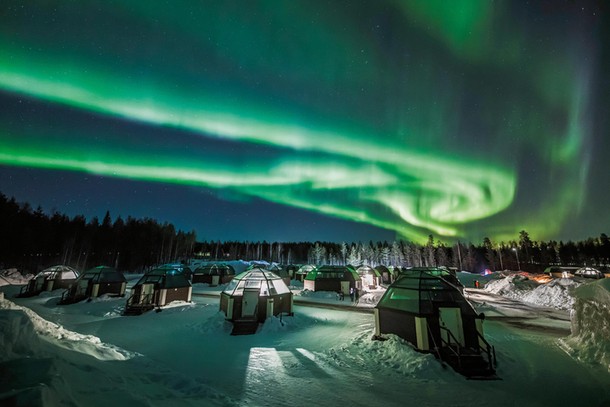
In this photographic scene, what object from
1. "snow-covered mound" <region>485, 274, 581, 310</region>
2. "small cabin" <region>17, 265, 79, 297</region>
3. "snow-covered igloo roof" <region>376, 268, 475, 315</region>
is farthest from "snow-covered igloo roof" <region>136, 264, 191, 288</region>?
"snow-covered mound" <region>485, 274, 581, 310</region>

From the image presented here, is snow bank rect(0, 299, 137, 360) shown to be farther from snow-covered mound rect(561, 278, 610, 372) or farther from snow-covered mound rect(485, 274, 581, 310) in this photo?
snow-covered mound rect(485, 274, 581, 310)

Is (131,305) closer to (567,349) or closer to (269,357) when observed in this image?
(269,357)

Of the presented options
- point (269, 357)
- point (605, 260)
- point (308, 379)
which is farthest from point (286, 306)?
point (605, 260)

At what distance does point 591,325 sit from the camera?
14.4 meters

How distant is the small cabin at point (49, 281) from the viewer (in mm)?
37500

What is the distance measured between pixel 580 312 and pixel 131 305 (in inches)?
1427

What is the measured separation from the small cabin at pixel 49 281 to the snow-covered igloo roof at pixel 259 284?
3442cm

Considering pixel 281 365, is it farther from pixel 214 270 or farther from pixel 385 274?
pixel 385 274

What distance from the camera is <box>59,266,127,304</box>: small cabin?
106ft

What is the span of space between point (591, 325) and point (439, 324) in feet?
29.7

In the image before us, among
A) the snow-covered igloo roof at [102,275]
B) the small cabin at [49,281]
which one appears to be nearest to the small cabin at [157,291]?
the snow-covered igloo roof at [102,275]

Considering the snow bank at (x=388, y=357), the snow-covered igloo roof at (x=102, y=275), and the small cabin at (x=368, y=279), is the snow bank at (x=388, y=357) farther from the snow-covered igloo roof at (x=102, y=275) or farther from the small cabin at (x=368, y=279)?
the snow-covered igloo roof at (x=102, y=275)

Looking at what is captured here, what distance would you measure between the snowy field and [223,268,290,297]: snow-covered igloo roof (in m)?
2.48

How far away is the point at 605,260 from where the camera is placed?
106 meters
